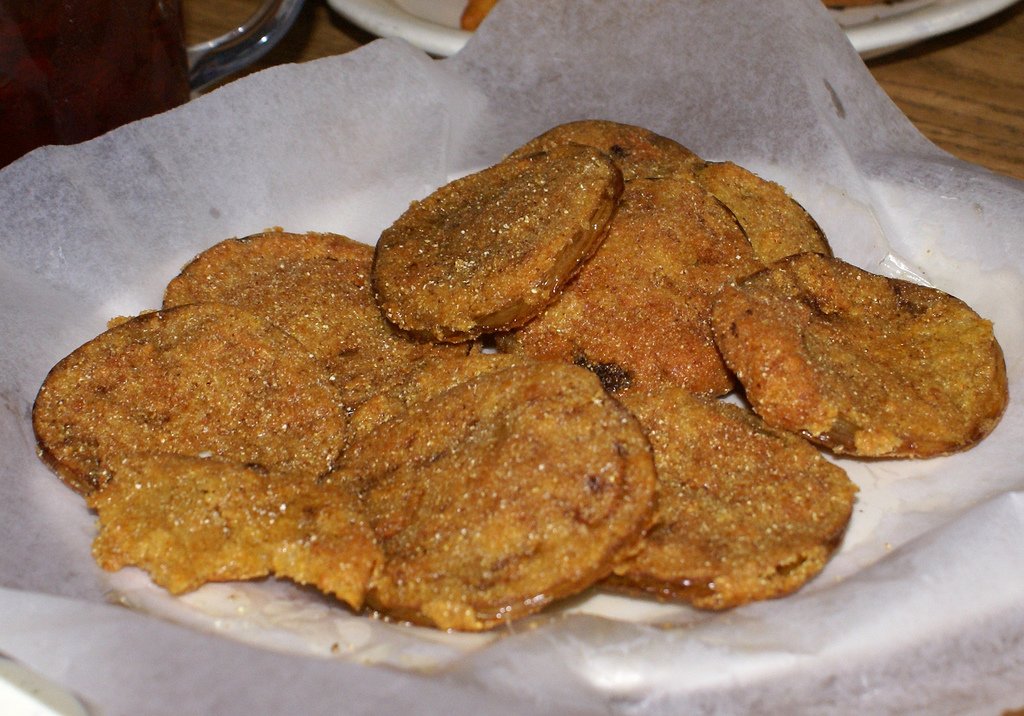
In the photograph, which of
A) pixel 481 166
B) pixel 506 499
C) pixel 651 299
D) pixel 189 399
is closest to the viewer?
pixel 506 499

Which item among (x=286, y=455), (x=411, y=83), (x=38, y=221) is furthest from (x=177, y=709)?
(x=411, y=83)

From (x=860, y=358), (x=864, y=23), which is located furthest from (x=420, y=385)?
(x=864, y=23)

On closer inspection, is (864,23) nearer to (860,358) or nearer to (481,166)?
(481,166)

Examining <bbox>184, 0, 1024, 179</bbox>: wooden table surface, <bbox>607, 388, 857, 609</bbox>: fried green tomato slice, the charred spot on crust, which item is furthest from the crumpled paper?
<bbox>184, 0, 1024, 179</bbox>: wooden table surface

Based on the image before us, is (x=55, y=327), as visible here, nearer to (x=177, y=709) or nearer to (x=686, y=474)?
(x=177, y=709)

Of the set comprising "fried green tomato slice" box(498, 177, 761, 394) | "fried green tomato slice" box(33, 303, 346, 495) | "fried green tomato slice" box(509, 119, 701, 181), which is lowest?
"fried green tomato slice" box(33, 303, 346, 495)

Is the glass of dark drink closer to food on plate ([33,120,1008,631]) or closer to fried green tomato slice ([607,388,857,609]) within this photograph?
food on plate ([33,120,1008,631])

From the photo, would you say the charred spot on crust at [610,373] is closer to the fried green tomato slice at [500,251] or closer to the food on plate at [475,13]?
the fried green tomato slice at [500,251]
